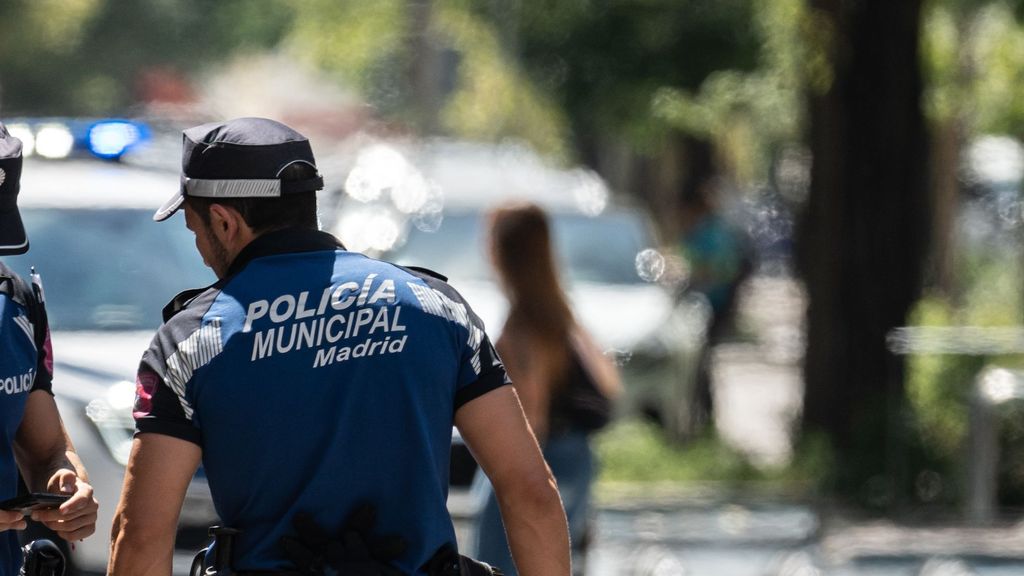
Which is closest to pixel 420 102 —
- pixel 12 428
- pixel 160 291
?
pixel 160 291

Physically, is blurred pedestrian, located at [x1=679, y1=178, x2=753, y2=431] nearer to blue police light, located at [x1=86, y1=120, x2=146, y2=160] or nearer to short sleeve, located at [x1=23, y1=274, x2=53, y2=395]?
blue police light, located at [x1=86, y1=120, x2=146, y2=160]

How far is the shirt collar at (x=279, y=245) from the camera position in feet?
10.4

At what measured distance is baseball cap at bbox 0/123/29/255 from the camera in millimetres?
3355

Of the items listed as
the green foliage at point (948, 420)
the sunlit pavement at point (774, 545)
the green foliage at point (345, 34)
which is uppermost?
the green foliage at point (345, 34)

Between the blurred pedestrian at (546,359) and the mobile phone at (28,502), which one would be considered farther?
the blurred pedestrian at (546,359)

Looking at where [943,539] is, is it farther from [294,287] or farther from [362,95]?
[362,95]

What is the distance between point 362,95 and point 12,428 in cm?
3305

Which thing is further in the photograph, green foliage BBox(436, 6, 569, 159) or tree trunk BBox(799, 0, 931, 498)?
green foliage BBox(436, 6, 569, 159)

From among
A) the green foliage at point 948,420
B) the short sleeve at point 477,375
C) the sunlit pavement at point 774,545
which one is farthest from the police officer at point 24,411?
the green foliage at point 948,420

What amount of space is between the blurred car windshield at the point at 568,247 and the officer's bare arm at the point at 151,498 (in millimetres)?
7732

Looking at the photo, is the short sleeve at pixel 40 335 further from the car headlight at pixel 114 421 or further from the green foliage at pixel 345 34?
the green foliage at pixel 345 34

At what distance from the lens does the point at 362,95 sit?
118 feet

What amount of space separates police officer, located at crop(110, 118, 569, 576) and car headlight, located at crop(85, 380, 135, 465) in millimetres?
3273

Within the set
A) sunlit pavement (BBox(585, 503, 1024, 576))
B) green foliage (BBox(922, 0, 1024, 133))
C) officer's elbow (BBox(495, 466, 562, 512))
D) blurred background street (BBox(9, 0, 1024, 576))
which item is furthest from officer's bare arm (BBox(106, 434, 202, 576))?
green foliage (BBox(922, 0, 1024, 133))
